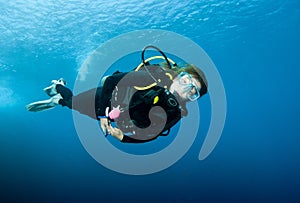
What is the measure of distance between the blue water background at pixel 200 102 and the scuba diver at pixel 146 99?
11.4m

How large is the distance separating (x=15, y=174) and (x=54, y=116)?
45.6ft

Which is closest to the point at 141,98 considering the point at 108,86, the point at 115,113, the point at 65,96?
the point at 115,113

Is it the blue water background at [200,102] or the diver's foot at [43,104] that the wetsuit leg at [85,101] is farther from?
the blue water background at [200,102]

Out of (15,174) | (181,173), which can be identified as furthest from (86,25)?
(181,173)

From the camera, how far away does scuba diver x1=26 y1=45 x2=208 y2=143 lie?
329 centimetres

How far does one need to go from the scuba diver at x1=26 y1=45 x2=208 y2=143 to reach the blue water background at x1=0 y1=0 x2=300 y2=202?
11.4m

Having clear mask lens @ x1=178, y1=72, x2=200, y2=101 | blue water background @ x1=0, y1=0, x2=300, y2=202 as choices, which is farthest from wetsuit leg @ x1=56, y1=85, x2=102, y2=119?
blue water background @ x1=0, y1=0, x2=300, y2=202

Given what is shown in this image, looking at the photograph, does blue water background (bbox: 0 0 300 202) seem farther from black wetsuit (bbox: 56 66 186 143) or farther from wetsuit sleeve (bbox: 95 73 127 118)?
black wetsuit (bbox: 56 66 186 143)

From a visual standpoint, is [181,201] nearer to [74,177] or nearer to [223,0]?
[74,177]

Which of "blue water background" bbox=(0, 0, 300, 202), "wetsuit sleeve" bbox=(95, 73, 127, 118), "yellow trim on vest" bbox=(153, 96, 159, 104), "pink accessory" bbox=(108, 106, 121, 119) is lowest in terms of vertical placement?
"pink accessory" bbox=(108, 106, 121, 119)

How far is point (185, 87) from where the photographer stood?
11.9 ft

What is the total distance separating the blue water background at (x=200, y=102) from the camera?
14809 millimetres

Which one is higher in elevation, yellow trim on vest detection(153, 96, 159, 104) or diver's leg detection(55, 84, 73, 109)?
diver's leg detection(55, 84, 73, 109)

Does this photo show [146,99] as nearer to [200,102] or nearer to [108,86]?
[108,86]
